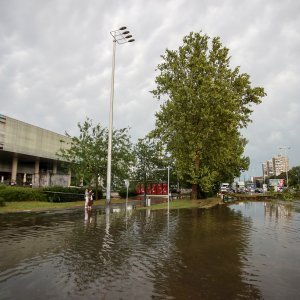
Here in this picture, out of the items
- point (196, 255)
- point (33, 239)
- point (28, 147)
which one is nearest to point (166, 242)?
point (196, 255)

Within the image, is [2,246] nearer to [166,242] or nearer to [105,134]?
[166,242]

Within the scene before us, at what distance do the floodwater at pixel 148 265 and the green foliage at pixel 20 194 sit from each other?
57.1 feet

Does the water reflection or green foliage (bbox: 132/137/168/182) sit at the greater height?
green foliage (bbox: 132/137/168/182)

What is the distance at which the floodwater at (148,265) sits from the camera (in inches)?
235

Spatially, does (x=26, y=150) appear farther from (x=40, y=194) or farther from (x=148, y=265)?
(x=148, y=265)

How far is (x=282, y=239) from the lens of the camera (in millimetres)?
11953

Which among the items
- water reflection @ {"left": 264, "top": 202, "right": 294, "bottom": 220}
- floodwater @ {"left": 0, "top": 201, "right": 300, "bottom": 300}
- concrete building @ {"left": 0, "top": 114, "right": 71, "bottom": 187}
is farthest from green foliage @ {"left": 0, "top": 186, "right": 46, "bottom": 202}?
water reflection @ {"left": 264, "top": 202, "right": 294, "bottom": 220}

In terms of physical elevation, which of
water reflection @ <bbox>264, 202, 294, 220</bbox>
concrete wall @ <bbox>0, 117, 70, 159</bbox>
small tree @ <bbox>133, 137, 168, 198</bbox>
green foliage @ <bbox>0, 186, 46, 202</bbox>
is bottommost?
water reflection @ <bbox>264, 202, 294, 220</bbox>

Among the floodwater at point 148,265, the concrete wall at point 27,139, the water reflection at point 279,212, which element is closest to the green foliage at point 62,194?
the concrete wall at point 27,139

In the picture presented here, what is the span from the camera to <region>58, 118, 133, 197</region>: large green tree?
37031 millimetres

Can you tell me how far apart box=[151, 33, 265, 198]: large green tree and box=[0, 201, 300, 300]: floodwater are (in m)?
22.3

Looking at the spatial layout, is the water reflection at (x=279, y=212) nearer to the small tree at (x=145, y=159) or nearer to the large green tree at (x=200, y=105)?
the large green tree at (x=200, y=105)

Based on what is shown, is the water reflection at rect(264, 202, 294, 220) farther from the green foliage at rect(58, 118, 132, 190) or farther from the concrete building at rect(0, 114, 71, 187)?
the concrete building at rect(0, 114, 71, 187)

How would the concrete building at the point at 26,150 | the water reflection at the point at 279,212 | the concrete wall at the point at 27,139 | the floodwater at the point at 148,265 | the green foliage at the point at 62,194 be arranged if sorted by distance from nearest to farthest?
1. the floodwater at the point at 148,265
2. the water reflection at the point at 279,212
3. the green foliage at the point at 62,194
4. the concrete building at the point at 26,150
5. the concrete wall at the point at 27,139
